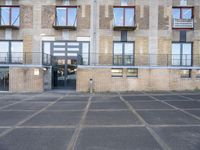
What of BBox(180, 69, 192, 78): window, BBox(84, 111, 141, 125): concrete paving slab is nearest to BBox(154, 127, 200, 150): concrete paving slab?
BBox(84, 111, 141, 125): concrete paving slab

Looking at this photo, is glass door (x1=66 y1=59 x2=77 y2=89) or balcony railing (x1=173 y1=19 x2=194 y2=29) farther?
glass door (x1=66 y1=59 x2=77 y2=89)

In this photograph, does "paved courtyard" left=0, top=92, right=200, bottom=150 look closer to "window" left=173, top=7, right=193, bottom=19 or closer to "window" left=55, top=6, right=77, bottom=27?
"window" left=55, top=6, right=77, bottom=27

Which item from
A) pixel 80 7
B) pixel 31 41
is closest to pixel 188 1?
pixel 80 7

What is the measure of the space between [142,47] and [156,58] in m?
1.66

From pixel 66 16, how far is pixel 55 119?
15.3 m

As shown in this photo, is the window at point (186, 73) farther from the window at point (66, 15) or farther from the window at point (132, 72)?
the window at point (66, 15)

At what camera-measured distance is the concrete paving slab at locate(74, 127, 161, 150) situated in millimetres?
6227

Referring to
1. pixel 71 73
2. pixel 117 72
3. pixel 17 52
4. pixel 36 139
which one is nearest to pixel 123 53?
pixel 117 72

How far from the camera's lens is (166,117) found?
9922 millimetres

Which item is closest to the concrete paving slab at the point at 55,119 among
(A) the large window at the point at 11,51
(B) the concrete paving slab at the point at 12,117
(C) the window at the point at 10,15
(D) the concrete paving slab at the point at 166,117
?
(B) the concrete paving slab at the point at 12,117

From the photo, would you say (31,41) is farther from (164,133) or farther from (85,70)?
(164,133)

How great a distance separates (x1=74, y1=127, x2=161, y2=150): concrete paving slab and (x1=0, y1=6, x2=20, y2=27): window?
1798 centimetres

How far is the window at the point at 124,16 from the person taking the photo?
22938mm

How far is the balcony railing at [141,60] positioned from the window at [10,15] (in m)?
6.89
